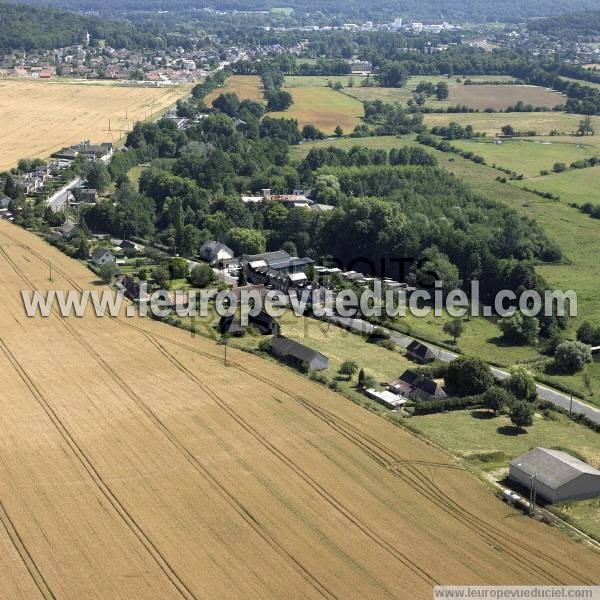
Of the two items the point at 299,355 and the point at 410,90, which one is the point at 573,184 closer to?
the point at 299,355

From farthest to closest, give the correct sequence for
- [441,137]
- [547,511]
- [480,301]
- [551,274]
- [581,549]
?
1. [441,137]
2. [551,274]
3. [480,301]
4. [547,511]
5. [581,549]

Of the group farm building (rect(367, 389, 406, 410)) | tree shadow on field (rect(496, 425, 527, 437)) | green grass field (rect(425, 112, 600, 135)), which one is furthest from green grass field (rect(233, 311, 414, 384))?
green grass field (rect(425, 112, 600, 135))

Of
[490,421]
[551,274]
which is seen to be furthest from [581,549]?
[551,274]

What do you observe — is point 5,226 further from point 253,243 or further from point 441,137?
point 441,137

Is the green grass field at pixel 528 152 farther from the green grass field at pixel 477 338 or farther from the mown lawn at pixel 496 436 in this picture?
the mown lawn at pixel 496 436

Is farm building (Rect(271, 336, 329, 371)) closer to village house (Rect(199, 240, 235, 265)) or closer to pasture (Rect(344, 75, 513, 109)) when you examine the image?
village house (Rect(199, 240, 235, 265))
